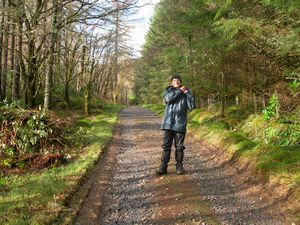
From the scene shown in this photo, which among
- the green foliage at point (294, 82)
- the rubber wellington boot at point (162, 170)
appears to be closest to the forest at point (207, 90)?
Answer: the green foliage at point (294, 82)

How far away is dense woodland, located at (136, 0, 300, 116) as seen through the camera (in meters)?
8.56

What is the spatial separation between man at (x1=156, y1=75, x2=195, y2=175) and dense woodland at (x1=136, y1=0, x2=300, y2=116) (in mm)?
2208

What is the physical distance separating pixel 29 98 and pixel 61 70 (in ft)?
50.7

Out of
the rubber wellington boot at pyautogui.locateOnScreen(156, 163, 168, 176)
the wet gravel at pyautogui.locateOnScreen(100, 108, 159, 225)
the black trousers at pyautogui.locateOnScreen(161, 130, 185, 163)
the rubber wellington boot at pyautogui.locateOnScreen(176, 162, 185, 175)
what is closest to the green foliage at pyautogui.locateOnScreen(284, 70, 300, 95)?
the black trousers at pyautogui.locateOnScreen(161, 130, 185, 163)

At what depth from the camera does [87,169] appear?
7.62 m

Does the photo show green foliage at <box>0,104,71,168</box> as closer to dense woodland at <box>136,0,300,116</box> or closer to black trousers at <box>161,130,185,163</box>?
black trousers at <box>161,130,185,163</box>

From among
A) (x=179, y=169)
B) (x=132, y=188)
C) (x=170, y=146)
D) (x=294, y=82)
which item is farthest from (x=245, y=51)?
(x=132, y=188)

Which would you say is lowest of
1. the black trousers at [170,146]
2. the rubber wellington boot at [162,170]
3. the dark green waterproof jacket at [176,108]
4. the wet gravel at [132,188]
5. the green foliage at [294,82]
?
the wet gravel at [132,188]

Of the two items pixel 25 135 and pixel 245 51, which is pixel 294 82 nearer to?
pixel 245 51

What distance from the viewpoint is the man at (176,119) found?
7461 mm

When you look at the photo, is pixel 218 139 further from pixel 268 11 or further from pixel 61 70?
pixel 61 70

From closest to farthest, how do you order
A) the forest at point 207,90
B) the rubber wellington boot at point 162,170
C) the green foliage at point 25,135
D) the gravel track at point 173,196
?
1. the gravel track at point 173,196
2. the forest at point 207,90
3. the rubber wellington boot at point 162,170
4. the green foliage at point 25,135

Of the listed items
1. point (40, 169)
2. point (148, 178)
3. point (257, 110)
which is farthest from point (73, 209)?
point (257, 110)

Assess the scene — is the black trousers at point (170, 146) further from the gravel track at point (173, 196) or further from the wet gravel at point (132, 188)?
the wet gravel at point (132, 188)
